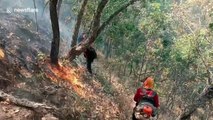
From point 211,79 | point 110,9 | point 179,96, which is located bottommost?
point 179,96

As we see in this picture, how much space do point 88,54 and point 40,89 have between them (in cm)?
550

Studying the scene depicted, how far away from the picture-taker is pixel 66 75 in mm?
14156

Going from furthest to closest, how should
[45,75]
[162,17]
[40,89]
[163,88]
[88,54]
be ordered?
[163,88], [162,17], [88,54], [45,75], [40,89]

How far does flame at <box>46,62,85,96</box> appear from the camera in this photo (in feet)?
42.6

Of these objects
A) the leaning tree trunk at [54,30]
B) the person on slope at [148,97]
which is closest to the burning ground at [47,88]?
the leaning tree trunk at [54,30]

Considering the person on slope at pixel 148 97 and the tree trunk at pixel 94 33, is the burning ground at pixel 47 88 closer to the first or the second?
the tree trunk at pixel 94 33

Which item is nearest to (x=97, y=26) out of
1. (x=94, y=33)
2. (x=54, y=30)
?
(x=94, y=33)

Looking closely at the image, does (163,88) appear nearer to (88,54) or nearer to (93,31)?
(88,54)

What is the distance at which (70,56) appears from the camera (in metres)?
14.7

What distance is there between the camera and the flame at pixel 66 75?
42.6ft

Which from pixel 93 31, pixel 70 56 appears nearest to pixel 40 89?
pixel 93 31

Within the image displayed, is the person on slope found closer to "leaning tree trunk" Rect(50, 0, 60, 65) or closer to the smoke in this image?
"leaning tree trunk" Rect(50, 0, 60, 65)

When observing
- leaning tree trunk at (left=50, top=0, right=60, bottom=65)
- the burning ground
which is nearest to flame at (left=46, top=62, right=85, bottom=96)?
the burning ground

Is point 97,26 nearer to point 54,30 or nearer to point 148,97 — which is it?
point 54,30
